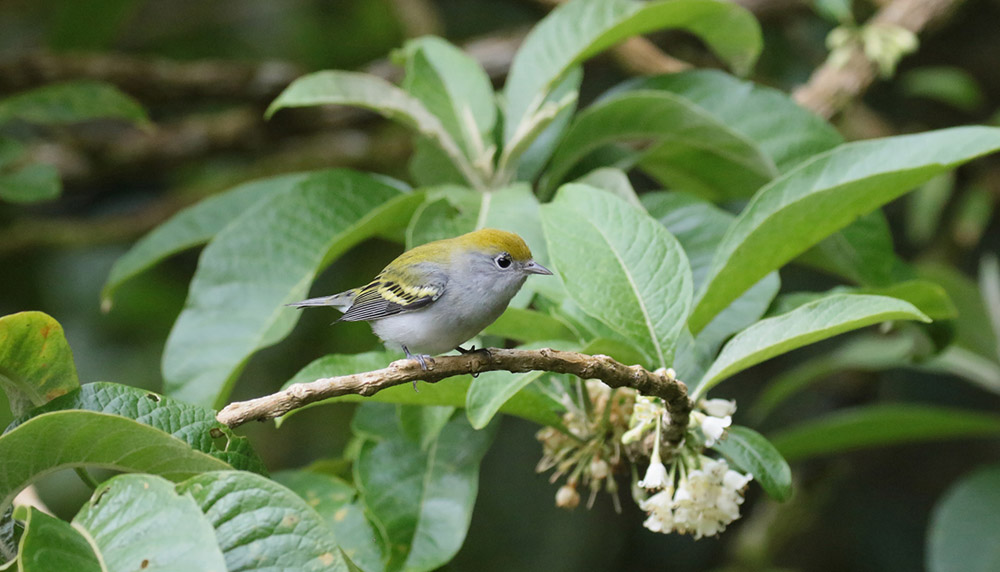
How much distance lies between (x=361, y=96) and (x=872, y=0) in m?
2.91

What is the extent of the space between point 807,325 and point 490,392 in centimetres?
60

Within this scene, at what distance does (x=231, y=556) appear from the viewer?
127 cm

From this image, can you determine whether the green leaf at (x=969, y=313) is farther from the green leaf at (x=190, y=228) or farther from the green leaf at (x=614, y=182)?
the green leaf at (x=190, y=228)

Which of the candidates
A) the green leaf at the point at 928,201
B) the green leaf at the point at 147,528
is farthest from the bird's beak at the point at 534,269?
the green leaf at the point at 928,201

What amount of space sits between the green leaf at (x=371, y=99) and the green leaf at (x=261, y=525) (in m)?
1.17

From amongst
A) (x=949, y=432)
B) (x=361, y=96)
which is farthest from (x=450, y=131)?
(x=949, y=432)

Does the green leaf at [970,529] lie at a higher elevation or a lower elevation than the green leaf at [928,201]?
lower

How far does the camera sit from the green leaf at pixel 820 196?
1.76m

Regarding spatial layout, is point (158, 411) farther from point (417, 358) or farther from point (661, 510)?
point (661, 510)

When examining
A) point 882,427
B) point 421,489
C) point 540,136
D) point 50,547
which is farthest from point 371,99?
point 882,427

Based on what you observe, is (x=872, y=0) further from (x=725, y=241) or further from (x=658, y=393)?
(x=658, y=393)

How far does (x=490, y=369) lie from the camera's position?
1.51 metres

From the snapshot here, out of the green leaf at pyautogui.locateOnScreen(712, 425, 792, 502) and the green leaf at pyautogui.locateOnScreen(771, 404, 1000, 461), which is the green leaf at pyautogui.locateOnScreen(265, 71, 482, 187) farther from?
the green leaf at pyautogui.locateOnScreen(771, 404, 1000, 461)

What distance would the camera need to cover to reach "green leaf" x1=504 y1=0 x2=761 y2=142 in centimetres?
234
